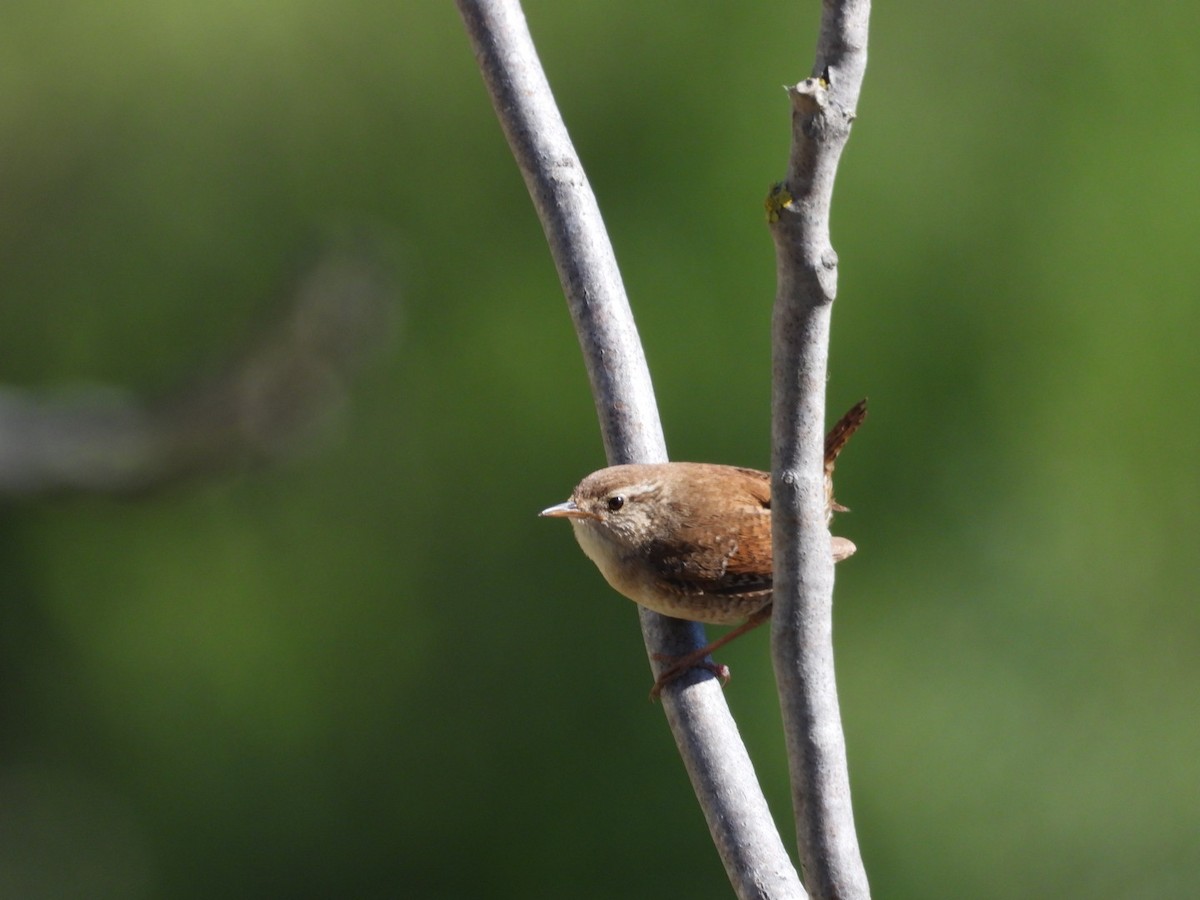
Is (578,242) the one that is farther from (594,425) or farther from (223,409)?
(223,409)

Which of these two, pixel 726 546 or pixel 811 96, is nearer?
pixel 811 96

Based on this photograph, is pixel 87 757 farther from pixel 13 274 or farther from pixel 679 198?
pixel 679 198

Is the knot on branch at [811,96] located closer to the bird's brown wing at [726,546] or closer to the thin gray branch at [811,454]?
the thin gray branch at [811,454]

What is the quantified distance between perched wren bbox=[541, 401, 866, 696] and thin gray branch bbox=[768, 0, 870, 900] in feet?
3.14

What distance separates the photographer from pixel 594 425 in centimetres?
559

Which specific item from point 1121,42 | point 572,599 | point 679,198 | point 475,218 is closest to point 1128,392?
point 1121,42

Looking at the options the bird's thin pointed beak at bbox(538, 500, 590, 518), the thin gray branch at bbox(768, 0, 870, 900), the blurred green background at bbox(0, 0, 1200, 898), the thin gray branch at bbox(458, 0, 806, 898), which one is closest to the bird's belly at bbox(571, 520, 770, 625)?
the bird's thin pointed beak at bbox(538, 500, 590, 518)

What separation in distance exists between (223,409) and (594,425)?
1730mm

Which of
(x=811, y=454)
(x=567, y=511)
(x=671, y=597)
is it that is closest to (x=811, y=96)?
(x=811, y=454)

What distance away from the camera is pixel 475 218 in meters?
5.77

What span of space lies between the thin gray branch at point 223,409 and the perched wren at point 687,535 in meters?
3.26

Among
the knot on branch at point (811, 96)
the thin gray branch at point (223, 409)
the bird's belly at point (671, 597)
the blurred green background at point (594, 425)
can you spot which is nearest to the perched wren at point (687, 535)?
the bird's belly at point (671, 597)

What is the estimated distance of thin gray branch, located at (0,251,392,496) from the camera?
5.60 meters

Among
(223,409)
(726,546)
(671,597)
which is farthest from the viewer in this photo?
(223,409)
